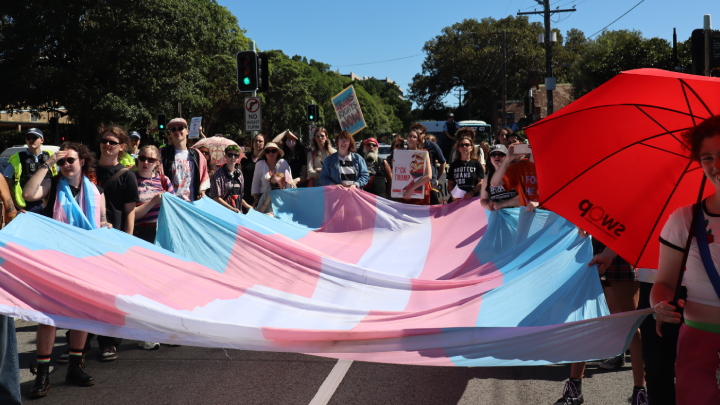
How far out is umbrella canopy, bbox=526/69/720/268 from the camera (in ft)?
9.20

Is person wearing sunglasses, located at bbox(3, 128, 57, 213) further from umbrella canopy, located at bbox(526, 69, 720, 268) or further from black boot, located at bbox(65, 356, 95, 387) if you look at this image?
umbrella canopy, located at bbox(526, 69, 720, 268)

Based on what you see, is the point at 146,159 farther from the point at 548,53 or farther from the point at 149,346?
the point at 548,53

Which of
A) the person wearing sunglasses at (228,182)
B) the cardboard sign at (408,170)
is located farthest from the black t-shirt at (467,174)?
the person wearing sunglasses at (228,182)

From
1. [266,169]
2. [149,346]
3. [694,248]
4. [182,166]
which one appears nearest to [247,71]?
[266,169]

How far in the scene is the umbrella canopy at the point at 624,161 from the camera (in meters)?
2.80

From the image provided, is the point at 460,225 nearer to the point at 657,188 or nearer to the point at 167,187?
the point at 167,187

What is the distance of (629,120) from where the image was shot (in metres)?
2.94

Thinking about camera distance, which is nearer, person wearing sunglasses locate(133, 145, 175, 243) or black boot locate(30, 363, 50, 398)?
black boot locate(30, 363, 50, 398)

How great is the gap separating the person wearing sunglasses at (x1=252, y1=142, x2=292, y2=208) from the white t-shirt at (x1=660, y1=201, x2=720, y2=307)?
7085 mm

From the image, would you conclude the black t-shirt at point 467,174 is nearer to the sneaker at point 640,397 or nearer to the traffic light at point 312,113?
the sneaker at point 640,397

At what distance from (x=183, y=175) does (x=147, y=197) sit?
0.92m

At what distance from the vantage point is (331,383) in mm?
4750

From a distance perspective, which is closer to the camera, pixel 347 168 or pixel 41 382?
pixel 41 382

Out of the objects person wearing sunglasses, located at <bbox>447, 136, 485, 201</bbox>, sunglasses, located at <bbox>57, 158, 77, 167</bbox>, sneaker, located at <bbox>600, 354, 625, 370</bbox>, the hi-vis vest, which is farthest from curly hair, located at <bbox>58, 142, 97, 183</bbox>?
person wearing sunglasses, located at <bbox>447, 136, 485, 201</bbox>
